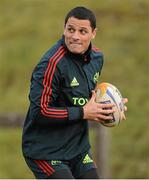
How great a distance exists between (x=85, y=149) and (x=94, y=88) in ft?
1.80

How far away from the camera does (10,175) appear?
43.4 feet

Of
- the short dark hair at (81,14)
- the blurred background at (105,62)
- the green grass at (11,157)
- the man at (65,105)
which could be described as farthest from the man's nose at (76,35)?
the green grass at (11,157)

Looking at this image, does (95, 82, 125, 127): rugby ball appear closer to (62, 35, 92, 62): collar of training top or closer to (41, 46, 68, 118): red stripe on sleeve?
(62, 35, 92, 62): collar of training top

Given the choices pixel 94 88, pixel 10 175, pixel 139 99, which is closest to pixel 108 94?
pixel 94 88

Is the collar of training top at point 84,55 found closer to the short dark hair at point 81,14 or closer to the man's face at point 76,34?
the man's face at point 76,34

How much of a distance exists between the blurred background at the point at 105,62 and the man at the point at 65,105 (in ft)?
15.1

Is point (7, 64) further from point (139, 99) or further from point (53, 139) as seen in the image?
point (53, 139)

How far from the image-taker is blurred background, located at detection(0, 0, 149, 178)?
13.5m

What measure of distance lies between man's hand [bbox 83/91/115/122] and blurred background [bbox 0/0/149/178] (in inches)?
183

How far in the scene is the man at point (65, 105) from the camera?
7184 mm

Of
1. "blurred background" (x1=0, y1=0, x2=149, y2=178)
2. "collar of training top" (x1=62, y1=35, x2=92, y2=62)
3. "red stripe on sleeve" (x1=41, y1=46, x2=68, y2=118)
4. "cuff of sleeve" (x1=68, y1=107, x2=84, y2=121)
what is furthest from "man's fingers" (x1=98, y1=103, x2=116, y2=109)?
"blurred background" (x1=0, y1=0, x2=149, y2=178)

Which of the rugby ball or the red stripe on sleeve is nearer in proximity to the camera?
the red stripe on sleeve

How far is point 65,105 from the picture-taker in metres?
7.35

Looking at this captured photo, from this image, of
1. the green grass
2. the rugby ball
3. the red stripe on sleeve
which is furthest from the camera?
the green grass
